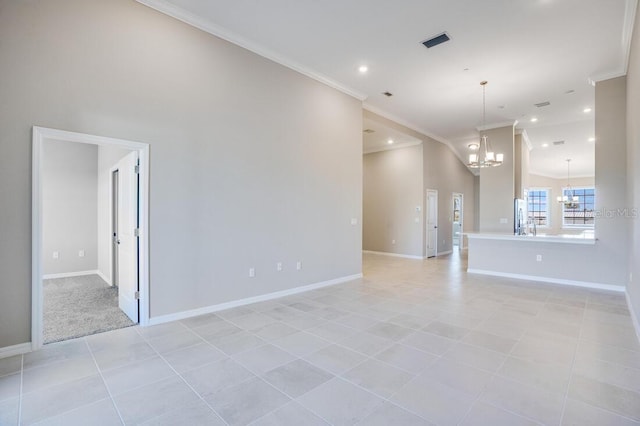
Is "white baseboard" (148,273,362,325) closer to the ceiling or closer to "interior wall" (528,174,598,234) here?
the ceiling

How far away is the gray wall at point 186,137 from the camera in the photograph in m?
2.78

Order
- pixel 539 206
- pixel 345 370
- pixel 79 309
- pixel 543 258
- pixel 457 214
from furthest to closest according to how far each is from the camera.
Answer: pixel 539 206, pixel 457 214, pixel 543 258, pixel 79 309, pixel 345 370

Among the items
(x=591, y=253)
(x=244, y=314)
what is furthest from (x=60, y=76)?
(x=591, y=253)

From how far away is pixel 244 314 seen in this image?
3.94m

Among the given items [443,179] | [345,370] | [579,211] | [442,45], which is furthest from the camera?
[579,211]

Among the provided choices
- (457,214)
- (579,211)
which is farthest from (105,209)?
(579,211)

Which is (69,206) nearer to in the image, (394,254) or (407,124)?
(407,124)

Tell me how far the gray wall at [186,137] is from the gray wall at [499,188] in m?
4.28

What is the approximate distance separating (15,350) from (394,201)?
28.2 feet

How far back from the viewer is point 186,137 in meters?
3.77

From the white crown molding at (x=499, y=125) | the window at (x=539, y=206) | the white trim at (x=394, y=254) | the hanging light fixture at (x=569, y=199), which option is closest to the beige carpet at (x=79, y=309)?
the white trim at (x=394, y=254)

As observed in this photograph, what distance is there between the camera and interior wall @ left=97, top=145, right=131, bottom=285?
559 cm

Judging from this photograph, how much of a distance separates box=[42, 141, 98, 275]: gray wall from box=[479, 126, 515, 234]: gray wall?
906cm

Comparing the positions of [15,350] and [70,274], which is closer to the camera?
[15,350]
